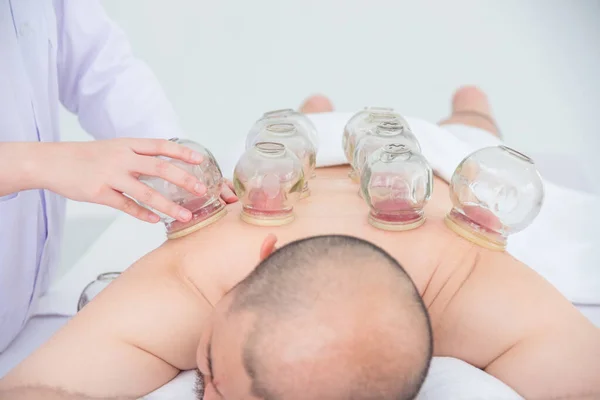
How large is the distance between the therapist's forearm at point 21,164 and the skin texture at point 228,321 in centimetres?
17

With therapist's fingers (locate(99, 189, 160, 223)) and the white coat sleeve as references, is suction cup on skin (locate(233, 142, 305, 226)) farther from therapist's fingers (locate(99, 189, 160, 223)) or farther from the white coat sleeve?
the white coat sleeve

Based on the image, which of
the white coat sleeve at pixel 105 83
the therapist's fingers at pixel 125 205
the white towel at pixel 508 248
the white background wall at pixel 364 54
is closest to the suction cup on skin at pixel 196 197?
the therapist's fingers at pixel 125 205

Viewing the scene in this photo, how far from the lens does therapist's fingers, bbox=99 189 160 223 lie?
838mm

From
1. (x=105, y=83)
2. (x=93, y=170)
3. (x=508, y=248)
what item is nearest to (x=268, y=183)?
(x=93, y=170)

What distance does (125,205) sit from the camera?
0.86 m

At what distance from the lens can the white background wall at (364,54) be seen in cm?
248

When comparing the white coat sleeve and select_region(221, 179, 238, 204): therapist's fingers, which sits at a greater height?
the white coat sleeve

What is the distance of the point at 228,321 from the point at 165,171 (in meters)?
0.25

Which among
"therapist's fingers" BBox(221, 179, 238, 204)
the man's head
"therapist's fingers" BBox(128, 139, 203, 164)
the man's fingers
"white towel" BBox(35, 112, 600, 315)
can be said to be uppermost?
"therapist's fingers" BBox(128, 139, 203, 164)

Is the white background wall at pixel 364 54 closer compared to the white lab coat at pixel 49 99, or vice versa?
the white lab coat at pixel 49 99

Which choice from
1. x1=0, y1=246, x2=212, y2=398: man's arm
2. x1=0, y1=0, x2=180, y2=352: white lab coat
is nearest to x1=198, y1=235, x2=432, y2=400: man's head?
x1=0, y1=246, x2=212, y2=398: man's arm

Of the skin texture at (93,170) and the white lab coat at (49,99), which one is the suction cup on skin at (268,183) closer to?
the skin texture at (93,170)

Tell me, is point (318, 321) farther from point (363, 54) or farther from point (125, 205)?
point (363, 54)

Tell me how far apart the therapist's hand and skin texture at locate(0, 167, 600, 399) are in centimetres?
9
